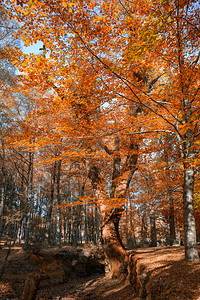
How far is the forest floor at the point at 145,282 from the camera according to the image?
129 inches

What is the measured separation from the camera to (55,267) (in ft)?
33.1

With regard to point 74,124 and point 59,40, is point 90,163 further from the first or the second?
point 59,40

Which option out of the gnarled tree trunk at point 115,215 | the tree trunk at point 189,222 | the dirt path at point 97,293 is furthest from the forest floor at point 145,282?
the gnarled tree trunk at point 115,215

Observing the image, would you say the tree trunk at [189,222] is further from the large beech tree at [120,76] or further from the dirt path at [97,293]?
the dirt path at [97,293]

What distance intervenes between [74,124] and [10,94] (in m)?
9.44

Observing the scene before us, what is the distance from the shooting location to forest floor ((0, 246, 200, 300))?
3.27 m

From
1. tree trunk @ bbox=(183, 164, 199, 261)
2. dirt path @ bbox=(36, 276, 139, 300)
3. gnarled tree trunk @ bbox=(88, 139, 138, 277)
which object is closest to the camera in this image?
tree trunk @ bbox=(183, 164, 199, 261)

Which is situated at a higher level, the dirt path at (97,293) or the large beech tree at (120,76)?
the large beech tree at (120,76)

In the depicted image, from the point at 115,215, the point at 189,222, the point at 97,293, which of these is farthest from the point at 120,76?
the point at 97,293

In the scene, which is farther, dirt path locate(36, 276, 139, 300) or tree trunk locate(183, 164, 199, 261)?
dirt path locate(36, 276, 139, 300)

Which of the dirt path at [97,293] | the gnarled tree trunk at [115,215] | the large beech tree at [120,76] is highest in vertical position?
the large beech tree at [120,76]

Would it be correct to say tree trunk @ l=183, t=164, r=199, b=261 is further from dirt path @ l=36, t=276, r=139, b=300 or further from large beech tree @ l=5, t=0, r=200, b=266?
dirt path @ l=36, t=276, r=139, b=300

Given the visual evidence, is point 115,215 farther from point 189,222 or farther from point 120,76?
point 120,76

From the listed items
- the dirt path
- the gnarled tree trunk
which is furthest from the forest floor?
the gnarled tree trunk
